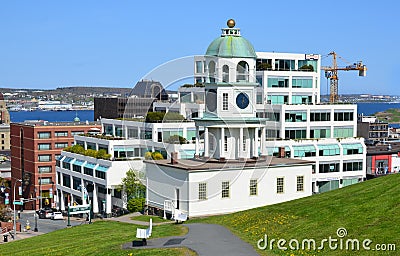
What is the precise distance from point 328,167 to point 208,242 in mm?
64159

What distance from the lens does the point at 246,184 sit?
67.6 meters

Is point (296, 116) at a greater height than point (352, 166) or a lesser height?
greater

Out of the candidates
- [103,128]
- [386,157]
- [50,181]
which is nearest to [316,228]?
[386,157]

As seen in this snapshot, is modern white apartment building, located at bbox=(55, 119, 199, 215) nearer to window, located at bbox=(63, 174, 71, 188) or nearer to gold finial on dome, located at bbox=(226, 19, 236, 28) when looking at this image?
window, located at bbox=(63, 174, 71, 188)

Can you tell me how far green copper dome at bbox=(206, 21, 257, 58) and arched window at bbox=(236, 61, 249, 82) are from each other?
926 mm

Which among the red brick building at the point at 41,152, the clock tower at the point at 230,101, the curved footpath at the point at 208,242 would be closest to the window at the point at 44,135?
the red brick building at the point at 41,152

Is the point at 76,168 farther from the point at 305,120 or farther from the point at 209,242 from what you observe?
the point at 209,242

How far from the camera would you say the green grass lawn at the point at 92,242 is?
4090 cm

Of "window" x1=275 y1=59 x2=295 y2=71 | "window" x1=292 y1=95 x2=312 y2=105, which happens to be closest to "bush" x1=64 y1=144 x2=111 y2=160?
"window" x1=275 y1=59 x2=295 y2=71

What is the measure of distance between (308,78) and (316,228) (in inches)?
2855

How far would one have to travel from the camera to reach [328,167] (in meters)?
102

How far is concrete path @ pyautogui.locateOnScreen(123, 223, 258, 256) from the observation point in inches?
1457

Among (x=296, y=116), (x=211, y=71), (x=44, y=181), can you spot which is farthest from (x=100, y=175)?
(x=44, y=181)

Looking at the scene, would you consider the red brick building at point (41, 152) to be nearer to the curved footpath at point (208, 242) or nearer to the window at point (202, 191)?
the window at point (202, 191)
